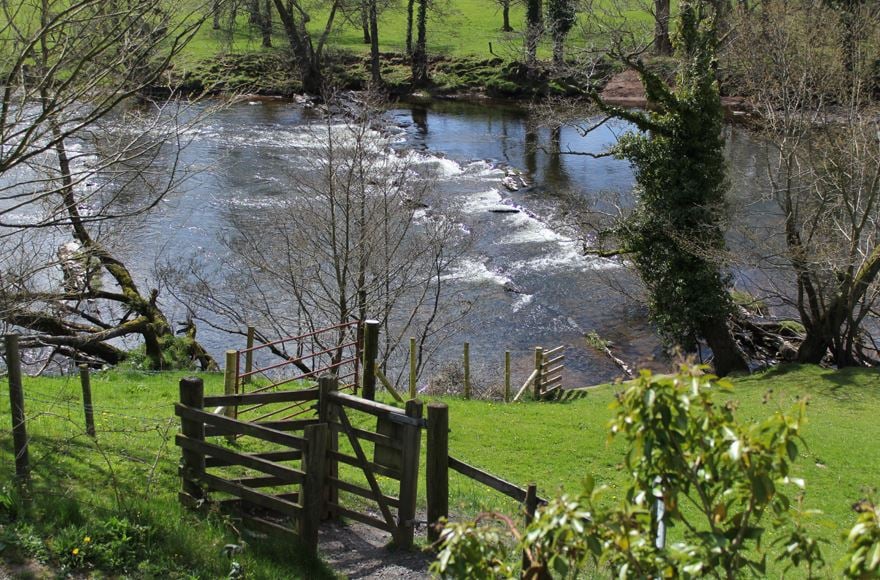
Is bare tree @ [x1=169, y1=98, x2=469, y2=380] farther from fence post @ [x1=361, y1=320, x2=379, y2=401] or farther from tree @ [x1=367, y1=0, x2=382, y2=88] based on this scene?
tree @ [x1=367, y1=0, x2=382, y2=88]

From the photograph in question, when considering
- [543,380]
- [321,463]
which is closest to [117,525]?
[321,463]

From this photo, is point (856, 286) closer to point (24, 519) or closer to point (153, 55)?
point (153, 55)

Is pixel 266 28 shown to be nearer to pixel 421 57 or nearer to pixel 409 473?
pixel 421 57

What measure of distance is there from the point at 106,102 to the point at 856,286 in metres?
17.1

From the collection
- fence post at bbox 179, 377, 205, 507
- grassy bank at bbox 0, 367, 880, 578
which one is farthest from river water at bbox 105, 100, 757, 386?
fence post at bbox 179, 377, 205, 507

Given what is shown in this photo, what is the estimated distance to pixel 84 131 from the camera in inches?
472

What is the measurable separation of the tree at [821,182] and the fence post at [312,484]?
14568mm

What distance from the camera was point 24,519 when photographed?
25.6 feet

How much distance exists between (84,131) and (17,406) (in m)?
5.23

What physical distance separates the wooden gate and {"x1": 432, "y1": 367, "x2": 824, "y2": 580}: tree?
152 inches

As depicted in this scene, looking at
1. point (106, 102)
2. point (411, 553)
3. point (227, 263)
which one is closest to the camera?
point (411, 553)

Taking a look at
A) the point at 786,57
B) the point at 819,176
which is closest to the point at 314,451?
the point at 819,176

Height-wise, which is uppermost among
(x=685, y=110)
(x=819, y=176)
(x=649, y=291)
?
(x=685, y=110)

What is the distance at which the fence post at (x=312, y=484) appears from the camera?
26.5 feet
